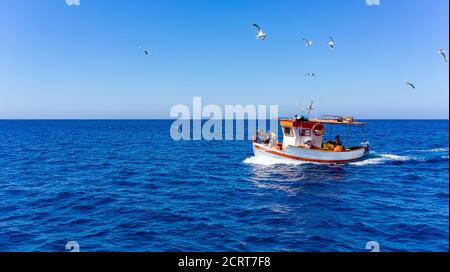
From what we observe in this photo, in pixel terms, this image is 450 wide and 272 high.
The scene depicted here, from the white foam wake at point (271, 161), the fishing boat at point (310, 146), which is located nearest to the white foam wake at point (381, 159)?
the fishing boat at point (310, 146)

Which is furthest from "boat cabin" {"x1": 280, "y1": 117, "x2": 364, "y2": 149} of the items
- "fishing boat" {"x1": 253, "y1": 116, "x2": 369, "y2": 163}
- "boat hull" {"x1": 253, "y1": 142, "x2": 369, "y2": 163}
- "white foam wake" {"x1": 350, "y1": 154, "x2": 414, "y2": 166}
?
"white foam wake" {"x1": 350, "y1": 154, "x2": 414, "y2": 166}

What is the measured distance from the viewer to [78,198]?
22.7 meters

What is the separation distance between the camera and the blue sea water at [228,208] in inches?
582

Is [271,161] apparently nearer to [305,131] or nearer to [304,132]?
[304,132]

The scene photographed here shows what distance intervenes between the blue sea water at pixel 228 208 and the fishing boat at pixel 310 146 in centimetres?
162

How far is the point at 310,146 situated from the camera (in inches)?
1436

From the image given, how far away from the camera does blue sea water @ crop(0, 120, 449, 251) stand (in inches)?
582

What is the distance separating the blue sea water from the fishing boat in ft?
5.33

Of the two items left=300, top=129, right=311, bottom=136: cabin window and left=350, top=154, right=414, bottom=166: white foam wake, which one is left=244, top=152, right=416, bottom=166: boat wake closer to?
left=350, top=154, right=414, bottom=166: white foam wake

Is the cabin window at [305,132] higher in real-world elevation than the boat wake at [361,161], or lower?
higher

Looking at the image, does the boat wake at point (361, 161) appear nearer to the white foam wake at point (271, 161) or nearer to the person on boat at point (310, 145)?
the white foam wake at point (271, 161)

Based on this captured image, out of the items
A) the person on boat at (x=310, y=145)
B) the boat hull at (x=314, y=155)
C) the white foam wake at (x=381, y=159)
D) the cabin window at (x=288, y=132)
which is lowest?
the white foam wake at (x=381, y=159)

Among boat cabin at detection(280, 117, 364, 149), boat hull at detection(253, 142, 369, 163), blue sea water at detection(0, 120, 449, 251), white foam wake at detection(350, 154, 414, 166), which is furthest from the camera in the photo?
white foam wake at detection(350, 154, 414, 166)
